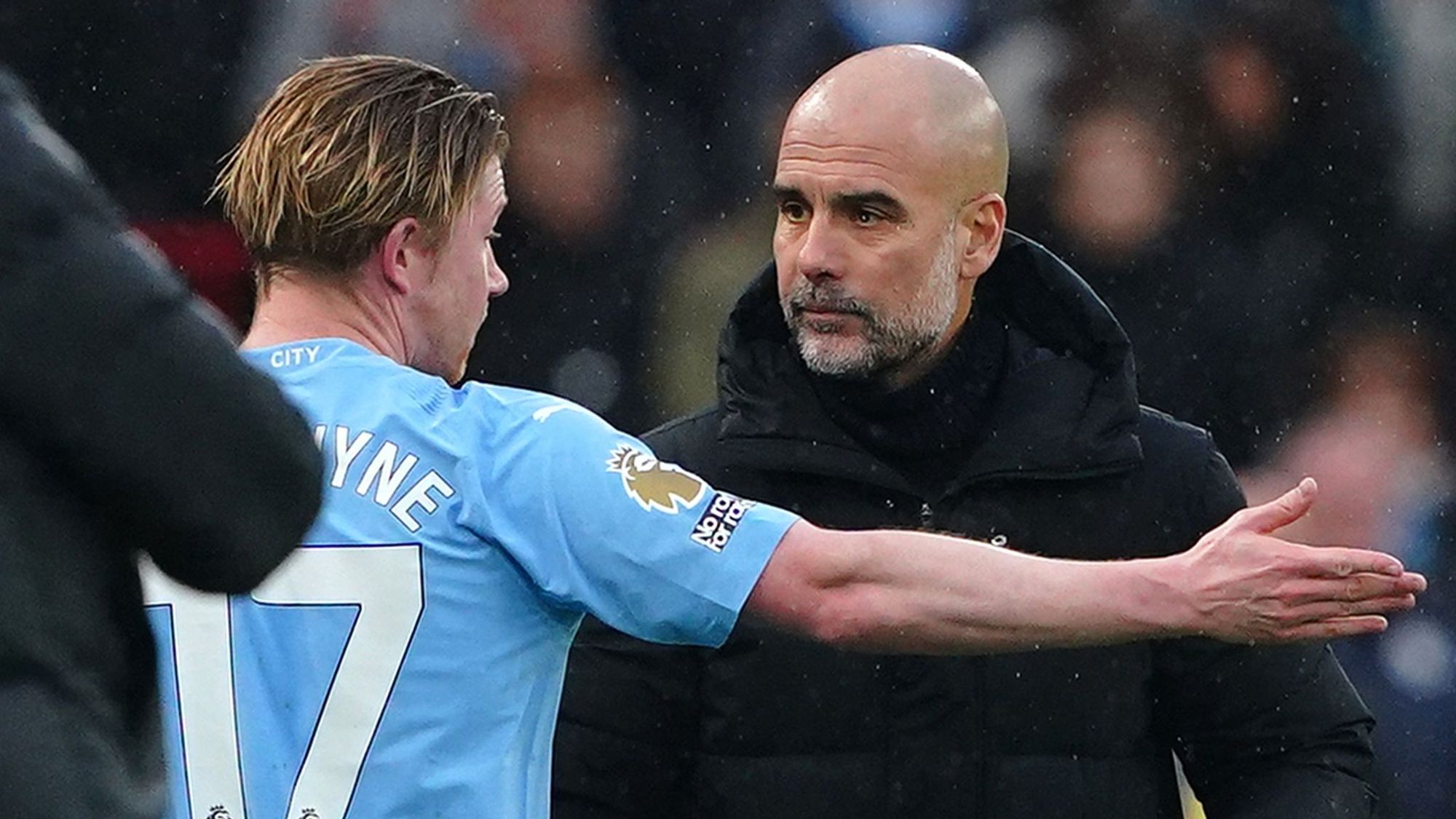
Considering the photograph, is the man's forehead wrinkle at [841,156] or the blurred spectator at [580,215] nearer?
the man's forehead wrinkle at [841,156]

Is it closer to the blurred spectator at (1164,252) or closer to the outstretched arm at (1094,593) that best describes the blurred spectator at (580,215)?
the blurred spectator at (1164,252)

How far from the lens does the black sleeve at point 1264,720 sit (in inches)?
136

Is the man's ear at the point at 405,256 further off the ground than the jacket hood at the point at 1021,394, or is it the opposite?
the man's ear at the point at 405,256

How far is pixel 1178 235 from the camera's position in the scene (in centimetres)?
612

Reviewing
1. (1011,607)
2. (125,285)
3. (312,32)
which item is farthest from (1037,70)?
(125,285)

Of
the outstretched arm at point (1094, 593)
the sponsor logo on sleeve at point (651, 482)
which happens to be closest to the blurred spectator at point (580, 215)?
the sponsor logo on sleeve at point (651, 482)

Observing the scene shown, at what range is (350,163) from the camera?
2.78 m

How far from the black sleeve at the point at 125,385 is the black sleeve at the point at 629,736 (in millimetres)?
1762

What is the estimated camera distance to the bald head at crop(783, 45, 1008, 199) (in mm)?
3738

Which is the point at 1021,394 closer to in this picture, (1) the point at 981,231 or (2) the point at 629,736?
(1) the point at 981,231

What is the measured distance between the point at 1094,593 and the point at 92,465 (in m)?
1.21

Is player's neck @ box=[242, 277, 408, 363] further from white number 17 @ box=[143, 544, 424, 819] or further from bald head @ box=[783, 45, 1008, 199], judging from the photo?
bald head @ box=[783, 45, 1008, 199]

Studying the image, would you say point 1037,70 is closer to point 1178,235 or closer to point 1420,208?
point 1178,235

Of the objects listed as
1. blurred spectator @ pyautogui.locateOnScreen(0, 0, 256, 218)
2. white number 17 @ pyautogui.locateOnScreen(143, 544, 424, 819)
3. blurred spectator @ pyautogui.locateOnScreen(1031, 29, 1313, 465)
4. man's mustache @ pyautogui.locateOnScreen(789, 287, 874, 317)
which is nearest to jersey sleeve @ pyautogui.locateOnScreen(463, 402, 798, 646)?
white number 17 @ pyautogui.locateOnScreen(143, 544, 424, 819)
